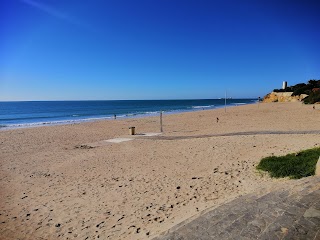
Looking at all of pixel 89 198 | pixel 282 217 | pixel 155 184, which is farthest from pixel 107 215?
pixel 282 217

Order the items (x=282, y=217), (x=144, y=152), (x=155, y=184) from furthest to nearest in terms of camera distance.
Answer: (x=144, y=152) < (x=155, y=184) < (x=282, y=217)

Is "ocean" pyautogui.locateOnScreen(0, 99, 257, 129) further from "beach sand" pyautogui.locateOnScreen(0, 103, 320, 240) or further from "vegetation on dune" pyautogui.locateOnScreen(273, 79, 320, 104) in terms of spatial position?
"beach sand" pyautogui.locateOnScreen(0, 103, 320, 240)

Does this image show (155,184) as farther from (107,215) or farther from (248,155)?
(248,155)

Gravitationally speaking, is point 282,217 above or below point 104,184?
above

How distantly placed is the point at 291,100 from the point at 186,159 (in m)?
57.2

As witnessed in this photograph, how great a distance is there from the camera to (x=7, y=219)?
6008 mm

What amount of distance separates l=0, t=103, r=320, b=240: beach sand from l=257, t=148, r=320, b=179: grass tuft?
1.45 feet

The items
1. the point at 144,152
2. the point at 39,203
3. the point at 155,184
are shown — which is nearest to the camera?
the point at 39,203

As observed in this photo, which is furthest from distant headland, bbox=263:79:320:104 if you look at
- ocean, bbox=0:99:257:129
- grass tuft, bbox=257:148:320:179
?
grass tuft, bbox=257:148:320:179

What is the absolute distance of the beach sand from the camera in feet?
18.0

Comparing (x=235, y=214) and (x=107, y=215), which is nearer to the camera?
(x=235, y=214)

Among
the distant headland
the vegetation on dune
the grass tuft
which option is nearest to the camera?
the grass tuft

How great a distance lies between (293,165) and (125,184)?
529cm

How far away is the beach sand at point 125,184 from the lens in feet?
18.0
